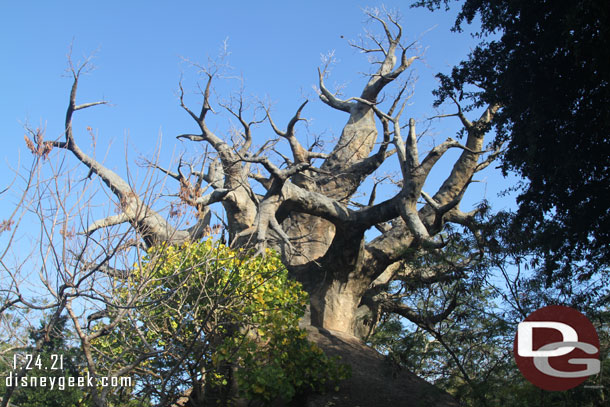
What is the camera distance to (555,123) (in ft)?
27.4

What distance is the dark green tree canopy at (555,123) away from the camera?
7.77 meters

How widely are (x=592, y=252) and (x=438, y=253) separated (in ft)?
7.57

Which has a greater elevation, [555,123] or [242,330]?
[555,123]

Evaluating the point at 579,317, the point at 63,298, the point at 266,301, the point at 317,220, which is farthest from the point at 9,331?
the point at 317,220

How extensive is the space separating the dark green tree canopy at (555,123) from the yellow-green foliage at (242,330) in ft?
12.7

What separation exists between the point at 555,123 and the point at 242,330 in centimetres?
574

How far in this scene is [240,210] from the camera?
14.0m

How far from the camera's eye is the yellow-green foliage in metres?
8.91

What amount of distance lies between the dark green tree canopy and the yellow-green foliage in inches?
153

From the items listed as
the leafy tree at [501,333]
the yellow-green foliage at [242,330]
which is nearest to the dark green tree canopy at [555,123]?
the leafy tree at [501,333]

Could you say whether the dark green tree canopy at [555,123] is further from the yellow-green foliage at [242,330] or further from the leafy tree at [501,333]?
the yellow-green foliage at [242,330]

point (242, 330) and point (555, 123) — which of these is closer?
point (555, 123)

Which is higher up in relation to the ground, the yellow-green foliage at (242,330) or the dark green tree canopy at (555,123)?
the dark green tree canopy at (555,123)

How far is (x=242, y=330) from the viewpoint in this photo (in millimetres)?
9875
